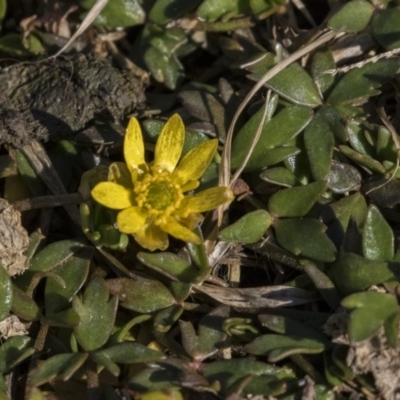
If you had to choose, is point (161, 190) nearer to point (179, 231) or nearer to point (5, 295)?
point (179, 231)

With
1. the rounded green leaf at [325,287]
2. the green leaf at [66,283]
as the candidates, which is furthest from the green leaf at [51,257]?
the rounded green leaf at [325,287]

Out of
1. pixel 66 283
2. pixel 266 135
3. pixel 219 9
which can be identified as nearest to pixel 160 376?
pixel 66 283

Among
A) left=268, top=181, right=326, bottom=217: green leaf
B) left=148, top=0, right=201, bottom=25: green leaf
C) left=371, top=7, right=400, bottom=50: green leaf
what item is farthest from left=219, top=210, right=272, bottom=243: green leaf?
left=148, top=0, right=201, bottom=25: green leaf

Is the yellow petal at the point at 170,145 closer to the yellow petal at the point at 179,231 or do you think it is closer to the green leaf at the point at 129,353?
the yellow petal at the point at 179,231

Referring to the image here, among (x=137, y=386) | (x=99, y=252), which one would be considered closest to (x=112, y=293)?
(x=99, y=252)

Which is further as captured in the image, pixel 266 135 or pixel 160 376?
pixel 266 135

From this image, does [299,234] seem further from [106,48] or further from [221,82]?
[106,48]
